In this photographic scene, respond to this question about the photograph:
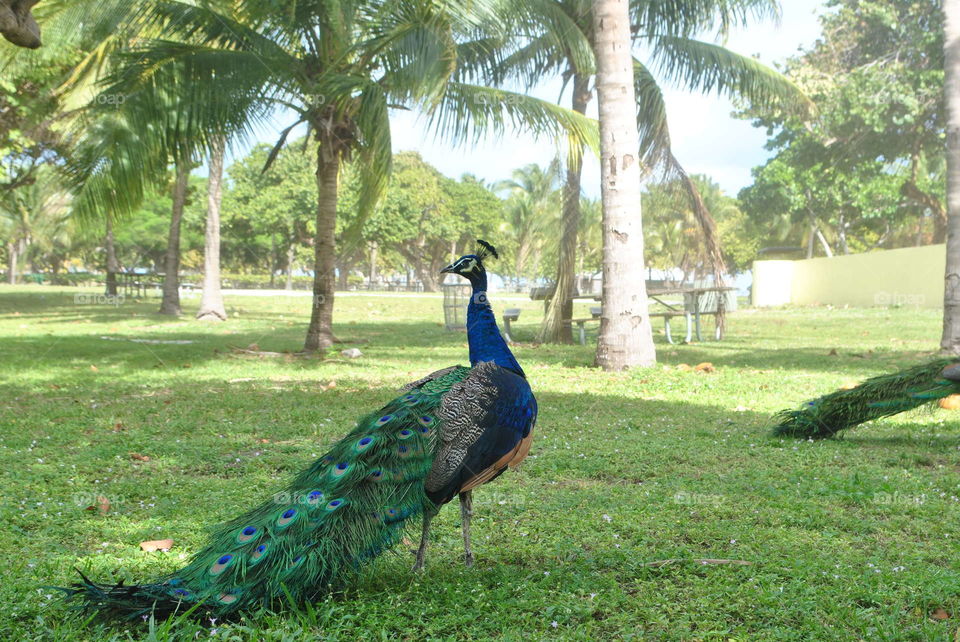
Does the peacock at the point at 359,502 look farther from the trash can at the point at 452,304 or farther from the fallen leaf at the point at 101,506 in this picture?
the trash can at the point at 452,304

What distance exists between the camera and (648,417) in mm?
8078

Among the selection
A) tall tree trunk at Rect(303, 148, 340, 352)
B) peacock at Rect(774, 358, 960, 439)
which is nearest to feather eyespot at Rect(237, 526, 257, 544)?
peacock at Rect(774, 358, 960, 439)

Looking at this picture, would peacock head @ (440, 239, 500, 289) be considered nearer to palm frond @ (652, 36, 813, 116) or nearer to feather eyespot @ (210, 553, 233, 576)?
feather eyespot @ (210, 553, 233, 576)

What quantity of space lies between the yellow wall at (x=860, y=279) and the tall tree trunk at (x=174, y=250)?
2381 centimetres

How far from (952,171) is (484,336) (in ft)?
36.5

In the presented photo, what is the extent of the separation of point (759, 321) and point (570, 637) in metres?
22.7

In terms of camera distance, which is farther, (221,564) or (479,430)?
(479,430)

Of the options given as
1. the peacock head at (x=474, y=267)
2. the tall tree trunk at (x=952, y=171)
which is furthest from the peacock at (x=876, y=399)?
the tall tree trunk at (x=952, y=171)

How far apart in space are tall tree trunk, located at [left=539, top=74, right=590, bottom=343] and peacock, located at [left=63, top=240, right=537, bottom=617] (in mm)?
11047

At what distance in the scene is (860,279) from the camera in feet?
101

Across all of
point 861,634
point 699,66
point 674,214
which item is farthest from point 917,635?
point 674,214

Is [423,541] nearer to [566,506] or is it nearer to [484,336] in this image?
[484,336]

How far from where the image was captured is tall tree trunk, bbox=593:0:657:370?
37.3 feet

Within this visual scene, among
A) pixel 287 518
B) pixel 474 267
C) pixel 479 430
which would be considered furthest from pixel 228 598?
pixel 474 267
